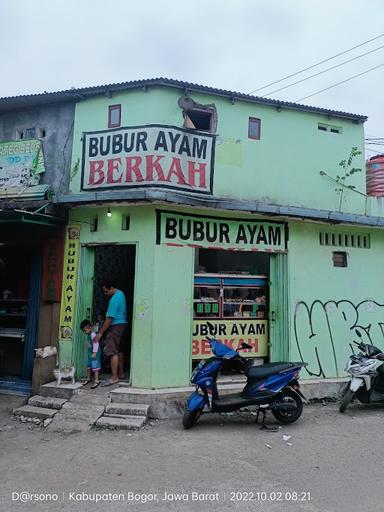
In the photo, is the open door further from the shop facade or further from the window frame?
the shop facade

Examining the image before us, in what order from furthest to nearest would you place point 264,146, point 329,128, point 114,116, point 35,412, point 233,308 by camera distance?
point 329,128 < point 264,146 < point 233,308 < point 114,116 < point 35,412

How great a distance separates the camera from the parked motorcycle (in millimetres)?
7383

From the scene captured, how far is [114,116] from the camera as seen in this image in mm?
8281

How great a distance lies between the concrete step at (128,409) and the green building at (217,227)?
468 millimetres

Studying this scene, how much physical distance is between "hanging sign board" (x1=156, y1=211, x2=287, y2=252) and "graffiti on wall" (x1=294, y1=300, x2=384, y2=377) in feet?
4.80

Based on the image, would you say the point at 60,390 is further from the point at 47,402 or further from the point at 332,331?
the point at 332,331

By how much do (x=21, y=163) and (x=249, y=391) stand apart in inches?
255

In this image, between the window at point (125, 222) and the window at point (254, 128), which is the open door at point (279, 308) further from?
the window at point (125, 222)

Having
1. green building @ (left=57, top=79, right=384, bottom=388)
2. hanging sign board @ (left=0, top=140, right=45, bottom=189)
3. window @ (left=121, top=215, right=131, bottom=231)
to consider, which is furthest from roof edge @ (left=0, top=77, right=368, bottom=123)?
window @ (left=121, top=215, right=131, bottom=231)

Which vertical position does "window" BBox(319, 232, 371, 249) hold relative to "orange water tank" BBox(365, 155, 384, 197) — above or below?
below

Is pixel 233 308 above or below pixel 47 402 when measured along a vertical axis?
above

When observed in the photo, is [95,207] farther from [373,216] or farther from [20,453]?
[373,216]

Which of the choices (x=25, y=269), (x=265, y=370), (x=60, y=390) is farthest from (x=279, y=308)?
(x=25, y=269)

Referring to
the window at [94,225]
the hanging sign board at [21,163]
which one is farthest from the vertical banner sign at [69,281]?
the hanging sign board at [21,163]
